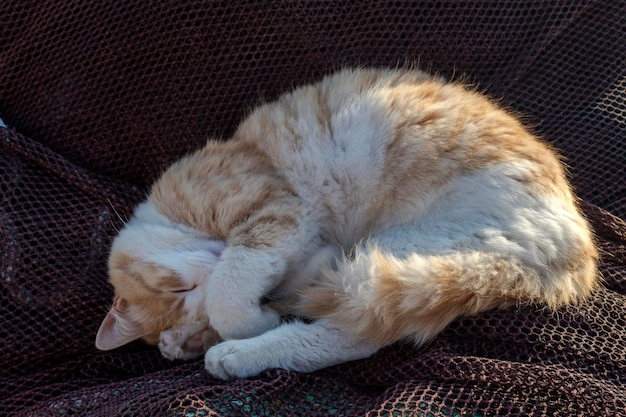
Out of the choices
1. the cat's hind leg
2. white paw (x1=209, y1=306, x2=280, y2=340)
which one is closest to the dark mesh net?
the cat's hind leg

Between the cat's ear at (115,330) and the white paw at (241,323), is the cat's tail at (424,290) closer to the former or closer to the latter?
the white paw at (241,323)

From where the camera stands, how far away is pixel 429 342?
5.86ft

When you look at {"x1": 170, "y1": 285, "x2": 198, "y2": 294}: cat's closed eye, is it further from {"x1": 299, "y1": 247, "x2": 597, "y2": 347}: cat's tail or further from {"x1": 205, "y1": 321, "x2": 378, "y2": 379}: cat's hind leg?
{"x1": 299, "y1": 247, "x2": 597, "y2": 347}: cat's tail

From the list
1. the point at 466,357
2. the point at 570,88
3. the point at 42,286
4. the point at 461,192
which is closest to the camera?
the point at 466,357

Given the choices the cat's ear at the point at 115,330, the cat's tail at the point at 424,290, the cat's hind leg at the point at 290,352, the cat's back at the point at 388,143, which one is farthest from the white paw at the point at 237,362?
the cat's back at the point at 388,143

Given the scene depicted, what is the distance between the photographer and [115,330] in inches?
79.1

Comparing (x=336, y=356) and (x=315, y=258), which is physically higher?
(x=315, y=258)

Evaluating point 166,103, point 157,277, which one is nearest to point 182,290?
point 157,277

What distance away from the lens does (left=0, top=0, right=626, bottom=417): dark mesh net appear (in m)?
2.04

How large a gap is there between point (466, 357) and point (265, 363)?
632mm

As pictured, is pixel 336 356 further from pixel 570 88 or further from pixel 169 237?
pixel 570 88

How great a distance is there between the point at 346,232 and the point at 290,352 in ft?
1.82

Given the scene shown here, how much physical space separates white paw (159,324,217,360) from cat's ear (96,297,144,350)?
0.39 feet

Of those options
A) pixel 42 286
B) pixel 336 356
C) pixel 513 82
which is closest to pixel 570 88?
pixel 513 82
